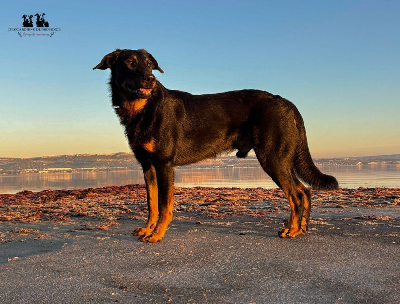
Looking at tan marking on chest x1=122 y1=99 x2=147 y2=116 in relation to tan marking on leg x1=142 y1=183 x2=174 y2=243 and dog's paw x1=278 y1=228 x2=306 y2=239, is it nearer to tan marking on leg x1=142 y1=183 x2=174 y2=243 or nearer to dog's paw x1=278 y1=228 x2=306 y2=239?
tan marking on leg x1=142 y1=183 x2=174 y2=243

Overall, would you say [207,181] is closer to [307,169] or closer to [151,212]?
[307,169]

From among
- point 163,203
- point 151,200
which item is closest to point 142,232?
point 151,200

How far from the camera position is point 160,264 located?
154 inches

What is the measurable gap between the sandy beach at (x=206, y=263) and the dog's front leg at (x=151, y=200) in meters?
0.25

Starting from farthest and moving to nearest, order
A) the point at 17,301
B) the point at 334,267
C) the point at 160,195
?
the point at 160,195
the point at 334,267
the point at 17,301

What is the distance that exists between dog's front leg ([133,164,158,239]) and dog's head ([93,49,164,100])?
1.14 m

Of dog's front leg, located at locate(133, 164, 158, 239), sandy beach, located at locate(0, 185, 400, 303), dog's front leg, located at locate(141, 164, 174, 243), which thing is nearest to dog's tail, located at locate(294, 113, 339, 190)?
sandy beach, located at locate(0, 185, 400, 303)

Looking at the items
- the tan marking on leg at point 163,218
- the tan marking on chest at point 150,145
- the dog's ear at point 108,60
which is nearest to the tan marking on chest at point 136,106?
the tan marking on chest at point 150,145

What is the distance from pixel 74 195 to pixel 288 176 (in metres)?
9.66

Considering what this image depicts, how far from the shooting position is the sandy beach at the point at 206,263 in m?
3.01

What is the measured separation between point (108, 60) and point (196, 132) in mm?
1727

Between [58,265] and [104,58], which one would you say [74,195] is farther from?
[58,265]

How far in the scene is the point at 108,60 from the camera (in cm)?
568

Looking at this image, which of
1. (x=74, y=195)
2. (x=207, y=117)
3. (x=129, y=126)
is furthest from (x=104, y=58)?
(x=74, y=195)
